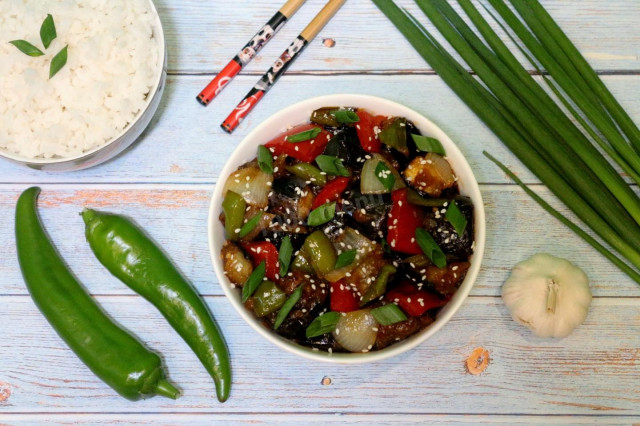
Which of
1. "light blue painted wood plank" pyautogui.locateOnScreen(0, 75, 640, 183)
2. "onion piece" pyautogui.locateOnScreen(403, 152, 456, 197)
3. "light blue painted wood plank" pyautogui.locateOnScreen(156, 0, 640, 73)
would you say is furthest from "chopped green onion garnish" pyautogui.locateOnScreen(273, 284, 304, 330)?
"light blue painted wood plank" pyautogui.locateOnScreen(156, 0, 640, 73)

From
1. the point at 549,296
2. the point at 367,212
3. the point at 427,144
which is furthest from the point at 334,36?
the point at 549,296

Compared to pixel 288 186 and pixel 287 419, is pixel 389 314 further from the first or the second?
pixel 287 419

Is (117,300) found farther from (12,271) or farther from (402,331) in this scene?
(402,331)

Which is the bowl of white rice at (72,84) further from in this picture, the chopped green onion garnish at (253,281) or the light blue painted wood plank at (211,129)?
the chopped green onion garnish at (253,281)

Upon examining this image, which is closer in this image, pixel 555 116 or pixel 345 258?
pixel 345 258

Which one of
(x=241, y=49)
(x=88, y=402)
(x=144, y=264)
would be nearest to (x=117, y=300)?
(x=144, y=264)

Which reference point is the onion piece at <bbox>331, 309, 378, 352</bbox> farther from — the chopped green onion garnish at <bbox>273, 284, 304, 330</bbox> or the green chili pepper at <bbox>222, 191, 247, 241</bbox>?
the green chili pepper at <bbox>222, 191, 247, 241</bbox>
